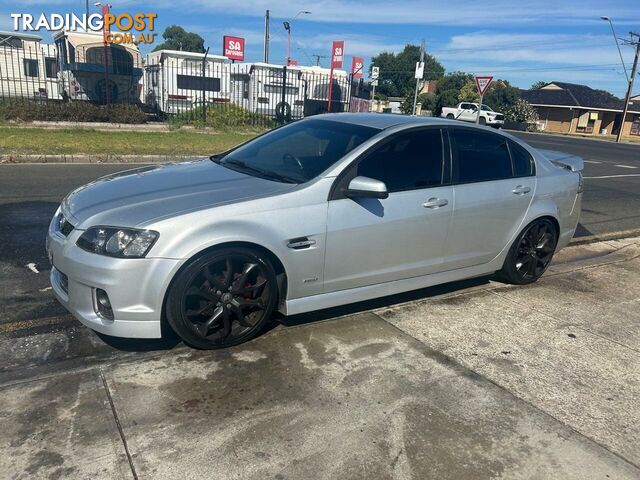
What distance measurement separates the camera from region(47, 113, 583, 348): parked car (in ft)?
10.6

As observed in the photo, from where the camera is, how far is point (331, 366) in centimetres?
349

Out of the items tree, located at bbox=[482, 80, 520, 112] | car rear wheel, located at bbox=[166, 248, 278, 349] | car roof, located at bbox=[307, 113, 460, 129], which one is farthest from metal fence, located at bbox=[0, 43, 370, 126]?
tree, located at bbox=[482, 80, 520, 112]

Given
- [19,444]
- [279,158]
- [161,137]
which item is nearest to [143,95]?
[161,137]

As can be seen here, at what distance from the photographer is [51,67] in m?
23.4

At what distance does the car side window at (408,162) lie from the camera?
13.1 ft

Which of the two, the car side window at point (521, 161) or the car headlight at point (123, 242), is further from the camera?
the car side window at point (521, 161)

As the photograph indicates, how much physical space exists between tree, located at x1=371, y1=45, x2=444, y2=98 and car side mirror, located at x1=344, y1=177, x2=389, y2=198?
98811mm

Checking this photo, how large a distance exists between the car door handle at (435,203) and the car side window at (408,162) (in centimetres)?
13

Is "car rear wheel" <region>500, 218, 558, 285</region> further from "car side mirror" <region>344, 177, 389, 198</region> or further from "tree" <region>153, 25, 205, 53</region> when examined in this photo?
"tree" <region>153, 25, 205, 53</region>

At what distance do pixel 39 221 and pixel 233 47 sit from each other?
23.0m

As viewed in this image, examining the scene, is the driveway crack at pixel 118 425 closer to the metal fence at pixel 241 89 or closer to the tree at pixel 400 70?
the metal fence at pixel 241 89

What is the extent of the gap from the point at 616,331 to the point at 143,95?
2346 cm

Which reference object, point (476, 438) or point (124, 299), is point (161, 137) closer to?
point (124, 299)

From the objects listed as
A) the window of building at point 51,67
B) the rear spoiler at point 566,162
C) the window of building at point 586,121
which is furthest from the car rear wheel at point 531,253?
the window of building at point 586,121
